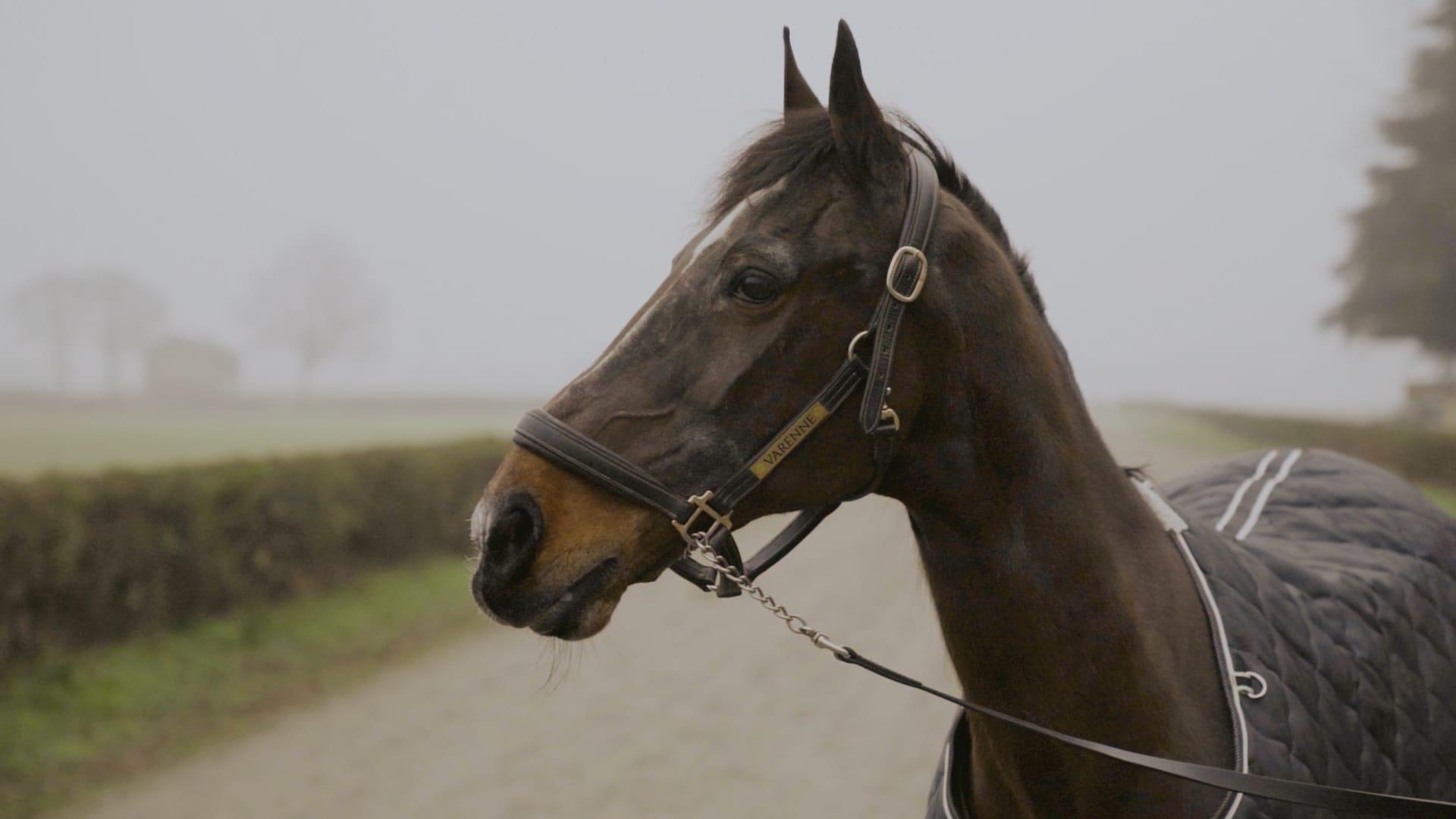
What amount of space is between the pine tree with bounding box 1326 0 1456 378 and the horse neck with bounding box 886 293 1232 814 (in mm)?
21407

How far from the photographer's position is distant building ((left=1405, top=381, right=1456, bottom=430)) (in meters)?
20.4

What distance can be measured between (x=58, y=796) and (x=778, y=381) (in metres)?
4.69

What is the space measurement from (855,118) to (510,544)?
966 millimetres

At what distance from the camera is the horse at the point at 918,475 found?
1.58 meters

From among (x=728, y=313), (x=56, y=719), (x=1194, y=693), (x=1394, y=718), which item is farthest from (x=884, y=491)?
(x=56, y=719)

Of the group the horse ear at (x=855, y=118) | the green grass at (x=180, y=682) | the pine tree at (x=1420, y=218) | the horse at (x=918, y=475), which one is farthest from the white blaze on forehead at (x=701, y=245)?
the pine tree at (x=1420, y=218)

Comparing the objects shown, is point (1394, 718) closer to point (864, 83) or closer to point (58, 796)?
point (864, 83)

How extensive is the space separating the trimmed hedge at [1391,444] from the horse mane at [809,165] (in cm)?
1126

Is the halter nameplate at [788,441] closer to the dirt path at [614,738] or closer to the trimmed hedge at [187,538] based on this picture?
the dirt path at [614,738]

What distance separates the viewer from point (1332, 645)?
6.76ft

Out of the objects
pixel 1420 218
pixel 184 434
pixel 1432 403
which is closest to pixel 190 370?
pixel 184 434

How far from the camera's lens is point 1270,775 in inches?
69.9

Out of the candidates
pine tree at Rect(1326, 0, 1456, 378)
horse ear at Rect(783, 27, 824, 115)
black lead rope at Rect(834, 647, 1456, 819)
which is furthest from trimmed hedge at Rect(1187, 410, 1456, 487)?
horse ear at Rect(783, 27, 824, 115)

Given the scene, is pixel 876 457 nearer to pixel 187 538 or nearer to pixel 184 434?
pixel 187 538
